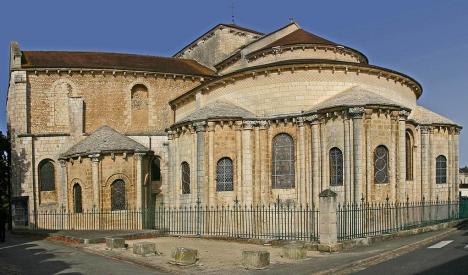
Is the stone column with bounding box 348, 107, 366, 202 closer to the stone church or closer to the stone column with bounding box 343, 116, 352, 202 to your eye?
the stone church

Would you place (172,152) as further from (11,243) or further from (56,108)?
(56,108)

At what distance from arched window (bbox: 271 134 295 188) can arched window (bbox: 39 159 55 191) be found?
52.3ft

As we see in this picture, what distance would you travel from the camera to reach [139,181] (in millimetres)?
28062

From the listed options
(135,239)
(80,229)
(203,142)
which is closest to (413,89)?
(203,142)

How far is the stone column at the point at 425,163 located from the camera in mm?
27094

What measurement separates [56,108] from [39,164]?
13.0ft

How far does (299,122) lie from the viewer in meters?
23.6

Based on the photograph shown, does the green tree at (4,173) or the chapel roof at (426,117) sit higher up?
the chapel roof at (426,117)

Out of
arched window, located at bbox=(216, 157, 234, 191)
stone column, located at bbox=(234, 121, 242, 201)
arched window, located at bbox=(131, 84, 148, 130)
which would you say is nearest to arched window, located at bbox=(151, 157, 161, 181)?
arched window, located at bbox=(131, 84, 148, 130)

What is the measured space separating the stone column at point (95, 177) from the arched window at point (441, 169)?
19185 mm

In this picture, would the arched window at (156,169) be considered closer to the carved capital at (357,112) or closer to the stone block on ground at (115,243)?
the stone block on ground at (115,243)

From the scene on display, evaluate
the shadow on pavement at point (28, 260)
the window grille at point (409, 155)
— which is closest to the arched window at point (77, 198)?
the shadow on pavement at point (28, 260)

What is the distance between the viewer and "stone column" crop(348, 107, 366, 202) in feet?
69.1

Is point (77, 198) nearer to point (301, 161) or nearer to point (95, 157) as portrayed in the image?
point (95, 157)
